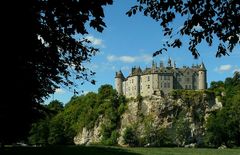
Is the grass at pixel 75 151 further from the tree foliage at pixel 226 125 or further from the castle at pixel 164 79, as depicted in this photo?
the castle at pixel 164 79

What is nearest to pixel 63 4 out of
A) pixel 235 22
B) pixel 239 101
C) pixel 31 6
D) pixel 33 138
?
pixel 31 6

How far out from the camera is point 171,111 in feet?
364

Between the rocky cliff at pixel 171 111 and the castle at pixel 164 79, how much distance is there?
26.7 feet

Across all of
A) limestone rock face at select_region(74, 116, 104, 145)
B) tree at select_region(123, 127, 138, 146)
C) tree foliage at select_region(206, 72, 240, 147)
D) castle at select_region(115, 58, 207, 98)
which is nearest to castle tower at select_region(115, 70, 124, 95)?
castle at select_region(115, 58, 207, 98)

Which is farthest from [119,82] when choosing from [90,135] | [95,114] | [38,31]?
[38,31]

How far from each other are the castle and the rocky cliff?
814cm

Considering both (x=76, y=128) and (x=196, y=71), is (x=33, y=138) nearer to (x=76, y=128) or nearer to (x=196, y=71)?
(x=76, y=128)

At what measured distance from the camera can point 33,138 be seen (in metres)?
87.4

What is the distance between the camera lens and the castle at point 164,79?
12319 cm

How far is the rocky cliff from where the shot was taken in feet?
357

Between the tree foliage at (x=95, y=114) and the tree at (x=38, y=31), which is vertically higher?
the tree foliage at (x=95, y=114)

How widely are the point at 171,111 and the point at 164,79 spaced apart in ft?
47.8

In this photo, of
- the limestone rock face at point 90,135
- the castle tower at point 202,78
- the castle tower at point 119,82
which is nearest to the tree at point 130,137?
the limestone rock face at point 90,135

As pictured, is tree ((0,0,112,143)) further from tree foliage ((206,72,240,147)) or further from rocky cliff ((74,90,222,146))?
rocky cliff ((74,90,222,146))
